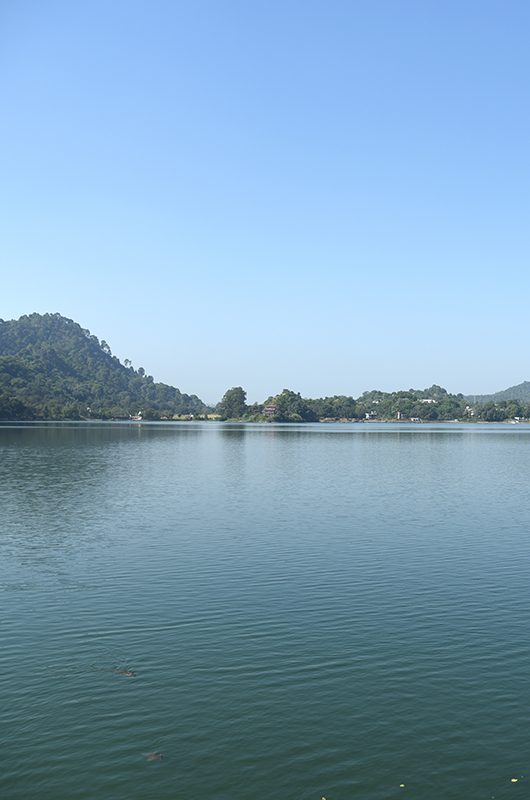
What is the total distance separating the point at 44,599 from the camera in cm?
3139

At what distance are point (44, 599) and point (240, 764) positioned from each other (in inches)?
697

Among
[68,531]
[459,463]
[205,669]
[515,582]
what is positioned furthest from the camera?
[459,463]

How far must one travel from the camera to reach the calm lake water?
16.8m

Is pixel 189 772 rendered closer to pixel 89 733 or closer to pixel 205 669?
pixel 89 733

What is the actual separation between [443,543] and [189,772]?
32275 mm

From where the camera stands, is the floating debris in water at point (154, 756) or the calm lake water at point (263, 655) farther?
the floating debris in water at point (154, 756)

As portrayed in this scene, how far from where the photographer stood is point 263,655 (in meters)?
24.3

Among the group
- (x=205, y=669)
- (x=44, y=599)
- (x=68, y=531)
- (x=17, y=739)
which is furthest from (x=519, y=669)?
(x=68, y=531)

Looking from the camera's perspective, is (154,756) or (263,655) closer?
(154,756)

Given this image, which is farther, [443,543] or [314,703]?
[443,543]

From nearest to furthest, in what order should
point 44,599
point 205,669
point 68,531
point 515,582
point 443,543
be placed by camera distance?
1. point 205,669
2. point 44,599
3. point 515,582
4. point 443,543
5. point 68,531

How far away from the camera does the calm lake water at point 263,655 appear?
1678 cm

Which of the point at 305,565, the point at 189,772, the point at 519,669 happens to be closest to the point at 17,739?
the point at 189,772

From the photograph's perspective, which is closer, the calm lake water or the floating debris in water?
the calm lake water
